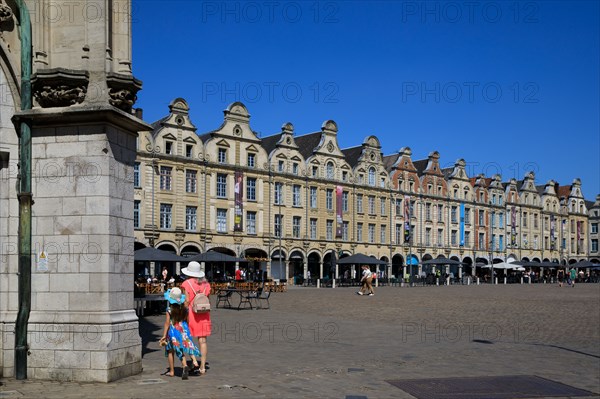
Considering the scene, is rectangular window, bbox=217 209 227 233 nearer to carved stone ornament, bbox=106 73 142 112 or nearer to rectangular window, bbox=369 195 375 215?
rectangular window, bbox=369 195 375 215

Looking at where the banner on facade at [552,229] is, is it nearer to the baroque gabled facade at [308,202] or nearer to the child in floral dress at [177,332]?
the baroque gabled facade at [308,202]

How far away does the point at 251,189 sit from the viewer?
179ft

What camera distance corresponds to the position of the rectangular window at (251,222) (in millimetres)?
54406

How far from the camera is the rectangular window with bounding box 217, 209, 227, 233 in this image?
52.5 m

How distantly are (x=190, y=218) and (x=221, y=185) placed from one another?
11.9 feet

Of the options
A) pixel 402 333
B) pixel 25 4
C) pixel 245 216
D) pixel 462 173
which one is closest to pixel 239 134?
pixel 245 216

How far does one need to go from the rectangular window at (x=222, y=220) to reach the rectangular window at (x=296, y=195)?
23.6 feet

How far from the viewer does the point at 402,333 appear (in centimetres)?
1688

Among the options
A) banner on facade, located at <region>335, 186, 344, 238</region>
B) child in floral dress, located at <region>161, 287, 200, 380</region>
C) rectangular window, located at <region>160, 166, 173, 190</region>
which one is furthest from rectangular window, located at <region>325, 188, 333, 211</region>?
child in floral dress, located at <region>161, 287, 200, 380</region>

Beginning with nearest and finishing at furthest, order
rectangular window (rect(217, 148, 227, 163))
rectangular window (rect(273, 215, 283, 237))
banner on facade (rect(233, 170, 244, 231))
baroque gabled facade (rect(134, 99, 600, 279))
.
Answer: baroque gabled facade (rect(134, 99, 600, 279)) → rectangular window (rect(217, 148, 227, 163)) → banner on facade (rect(233, 170, 244, 231)) → rectangular window (rect(273, 215, 283, 237))

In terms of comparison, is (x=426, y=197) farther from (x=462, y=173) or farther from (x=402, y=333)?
(x=402, y=333)

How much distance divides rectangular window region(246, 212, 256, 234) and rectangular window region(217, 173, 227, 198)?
9.25 ft

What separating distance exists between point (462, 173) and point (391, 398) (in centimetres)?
6985

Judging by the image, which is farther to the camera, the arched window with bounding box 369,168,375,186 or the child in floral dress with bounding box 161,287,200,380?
the arched window with bounding box 369,168,375,186
